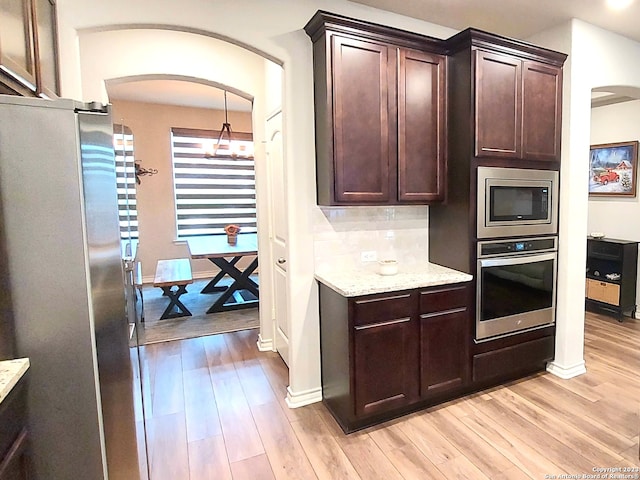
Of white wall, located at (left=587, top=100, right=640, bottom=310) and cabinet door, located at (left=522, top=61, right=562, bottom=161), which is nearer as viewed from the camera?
cabinet door, located at (left=522, top=61, right=562, bottom=161)

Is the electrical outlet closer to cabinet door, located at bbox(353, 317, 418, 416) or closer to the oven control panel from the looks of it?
cabinet door, located at bbox(353, 317, 418, 416)

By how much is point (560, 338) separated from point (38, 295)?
3436 millimetres

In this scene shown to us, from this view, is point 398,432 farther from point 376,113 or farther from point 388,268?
point 376,113

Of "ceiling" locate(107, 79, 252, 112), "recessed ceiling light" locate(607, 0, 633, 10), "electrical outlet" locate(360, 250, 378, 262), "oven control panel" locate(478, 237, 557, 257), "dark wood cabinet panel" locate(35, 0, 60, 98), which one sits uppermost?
"ceiling" locate(107, 79, 252, 112)

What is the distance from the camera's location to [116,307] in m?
1.35

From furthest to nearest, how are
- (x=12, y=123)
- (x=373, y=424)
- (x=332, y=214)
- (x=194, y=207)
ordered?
(x=194, y=207), (x=332, y=214), (x=373, y=424), (x=12, y=123)

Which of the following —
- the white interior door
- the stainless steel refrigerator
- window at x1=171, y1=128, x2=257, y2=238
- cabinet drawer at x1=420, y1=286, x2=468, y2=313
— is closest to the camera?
the stainless steel refrigerator

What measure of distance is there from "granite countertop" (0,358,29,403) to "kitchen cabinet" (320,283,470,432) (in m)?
1.54

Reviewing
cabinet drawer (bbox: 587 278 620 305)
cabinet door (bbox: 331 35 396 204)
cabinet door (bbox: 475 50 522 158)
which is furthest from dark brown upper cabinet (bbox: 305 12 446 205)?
cabinet drawer (bbox: 587 278 620 305)

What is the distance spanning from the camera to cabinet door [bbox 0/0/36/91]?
1254 mm

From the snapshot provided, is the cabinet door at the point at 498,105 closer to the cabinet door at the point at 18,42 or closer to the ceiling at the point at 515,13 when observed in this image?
the ceiling at the point at 515,13


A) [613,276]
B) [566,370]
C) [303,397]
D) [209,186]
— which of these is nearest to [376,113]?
[303,397]

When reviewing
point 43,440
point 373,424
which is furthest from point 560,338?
point 43,440

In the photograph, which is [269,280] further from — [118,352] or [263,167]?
[118,352]
